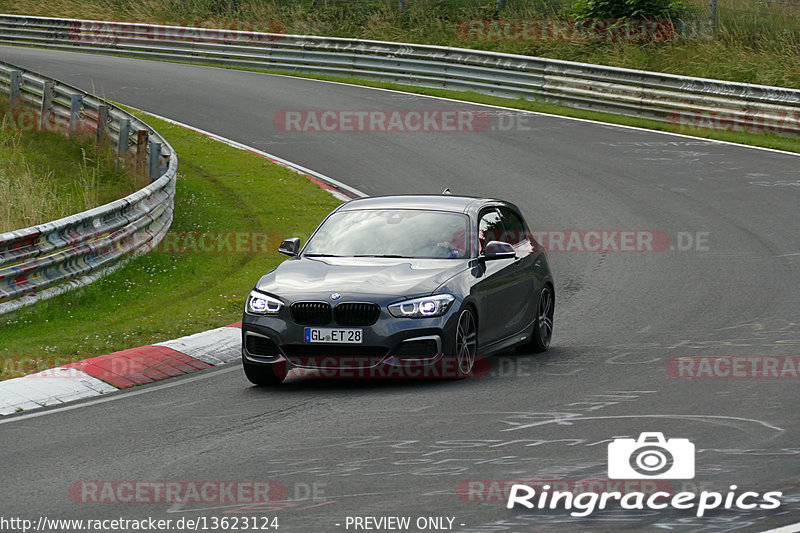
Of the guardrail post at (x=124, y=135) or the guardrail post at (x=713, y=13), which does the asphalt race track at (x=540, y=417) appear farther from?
the guardrail post at (x=713, y=13)

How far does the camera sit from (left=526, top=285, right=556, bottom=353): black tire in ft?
39.7

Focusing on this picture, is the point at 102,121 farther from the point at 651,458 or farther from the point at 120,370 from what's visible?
the point at 651,458

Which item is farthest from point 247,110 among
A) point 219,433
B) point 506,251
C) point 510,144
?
point 219,433

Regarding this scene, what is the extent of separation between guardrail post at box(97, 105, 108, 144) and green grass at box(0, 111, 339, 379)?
1643 millimetres

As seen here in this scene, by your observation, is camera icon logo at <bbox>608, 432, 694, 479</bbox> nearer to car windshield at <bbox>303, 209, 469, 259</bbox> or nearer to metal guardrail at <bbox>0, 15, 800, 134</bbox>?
car windshield at <bbox>303, 209, 469, 259</bbox>

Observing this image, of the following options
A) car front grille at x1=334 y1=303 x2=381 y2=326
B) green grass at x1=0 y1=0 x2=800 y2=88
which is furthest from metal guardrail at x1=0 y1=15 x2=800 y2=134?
car front grille at x1=334 y1=303 x2=381 y2=326

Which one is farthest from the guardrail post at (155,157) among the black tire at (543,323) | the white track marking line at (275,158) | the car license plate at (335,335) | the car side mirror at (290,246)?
the car license plate at (335,335)

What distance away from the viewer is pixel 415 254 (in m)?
11.1

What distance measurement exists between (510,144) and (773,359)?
574 inches

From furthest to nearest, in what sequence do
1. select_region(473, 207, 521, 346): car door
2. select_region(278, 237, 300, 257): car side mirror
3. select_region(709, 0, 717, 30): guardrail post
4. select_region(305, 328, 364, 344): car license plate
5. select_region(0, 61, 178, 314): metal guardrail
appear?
select_region(709, 0, 717, 30): guardrail post → select_region(0, 61, 178, 314): metal guardrail → select_region(278, 237, 300, 257): car side mirror → select_region(473, 207, 521, 346): car door → select_region(305, 328, 364, 344): car license plate

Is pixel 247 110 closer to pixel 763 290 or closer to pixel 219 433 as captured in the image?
pixel 763 290

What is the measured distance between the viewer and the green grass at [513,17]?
2883cm

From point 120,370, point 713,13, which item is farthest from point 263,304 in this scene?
point 713,13

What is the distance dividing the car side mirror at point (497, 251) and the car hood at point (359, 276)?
21 cm
